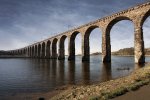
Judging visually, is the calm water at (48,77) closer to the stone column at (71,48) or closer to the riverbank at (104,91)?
the riverbank at (104,91)

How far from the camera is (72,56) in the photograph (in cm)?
6794

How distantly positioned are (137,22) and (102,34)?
1163 centimetres

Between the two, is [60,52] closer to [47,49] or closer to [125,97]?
[47,49]

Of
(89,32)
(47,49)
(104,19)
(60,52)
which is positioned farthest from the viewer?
(47,49)

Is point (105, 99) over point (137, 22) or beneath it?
beneath

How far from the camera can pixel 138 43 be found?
36.6 meters

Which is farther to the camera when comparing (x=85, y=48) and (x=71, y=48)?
(x=71, y=48)

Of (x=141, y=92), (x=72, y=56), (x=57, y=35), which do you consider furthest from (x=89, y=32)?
(x=141, y=92)

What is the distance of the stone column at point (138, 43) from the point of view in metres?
36.1

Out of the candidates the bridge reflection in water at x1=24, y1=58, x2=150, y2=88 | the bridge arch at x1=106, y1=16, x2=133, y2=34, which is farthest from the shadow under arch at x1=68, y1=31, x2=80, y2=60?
the bridge reflection in water at x1=24, y1=58, x2=150, y2=88

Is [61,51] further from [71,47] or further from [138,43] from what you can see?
[138,43]

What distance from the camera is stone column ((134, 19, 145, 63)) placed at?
36062 mm

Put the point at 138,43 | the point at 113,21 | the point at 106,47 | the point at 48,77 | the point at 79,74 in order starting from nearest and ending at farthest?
the point at 48,77
the point at 79,74
the point at 138,43
the point at 113,21
the point at 106,47

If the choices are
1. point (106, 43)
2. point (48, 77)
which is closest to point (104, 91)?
point (48, 77)
